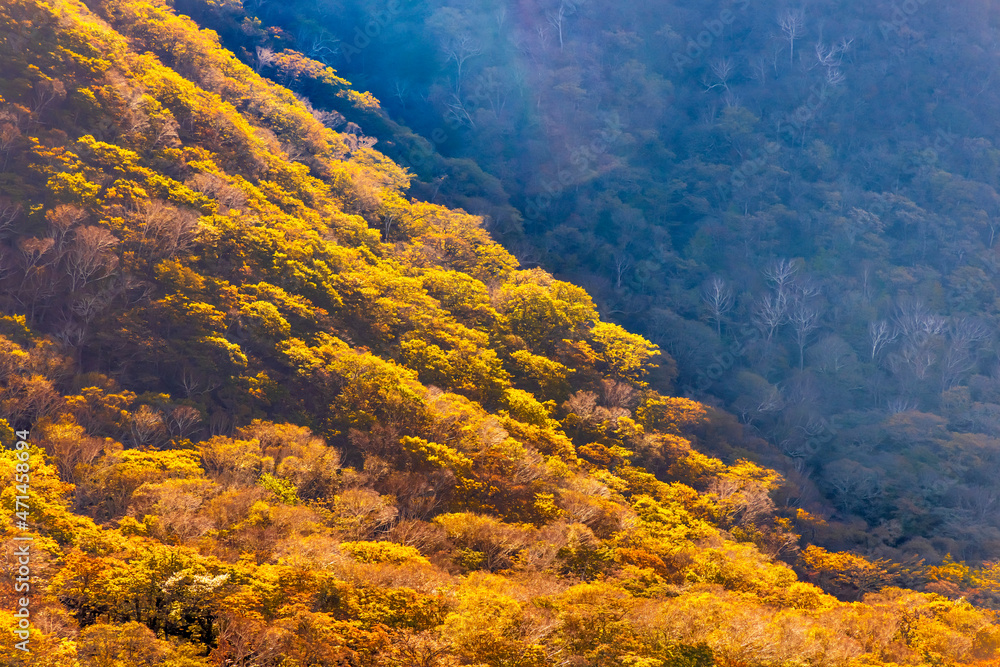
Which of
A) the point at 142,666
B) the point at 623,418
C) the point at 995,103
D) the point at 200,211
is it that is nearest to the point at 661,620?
the point at 142,666

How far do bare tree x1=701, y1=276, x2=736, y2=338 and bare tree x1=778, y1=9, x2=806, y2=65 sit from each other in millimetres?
39379

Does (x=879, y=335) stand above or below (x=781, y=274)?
below

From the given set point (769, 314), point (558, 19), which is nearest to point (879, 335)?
point (769, 314)

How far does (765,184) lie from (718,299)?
20.0 metres

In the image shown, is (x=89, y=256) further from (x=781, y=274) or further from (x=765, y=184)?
(x=765, y=184)

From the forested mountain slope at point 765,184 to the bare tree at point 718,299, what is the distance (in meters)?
0.23

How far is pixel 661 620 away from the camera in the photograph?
2348 cm

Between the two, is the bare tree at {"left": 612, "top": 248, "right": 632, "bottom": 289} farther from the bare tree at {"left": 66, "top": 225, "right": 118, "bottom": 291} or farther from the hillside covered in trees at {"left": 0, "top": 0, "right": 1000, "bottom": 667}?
the bare tree at {"left": 66, "top": 225, "right": 118, "bottom": 291}

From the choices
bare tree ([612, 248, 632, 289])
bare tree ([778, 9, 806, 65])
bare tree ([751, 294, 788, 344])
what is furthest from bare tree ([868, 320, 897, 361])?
bare tree ([778, 9, 806, 65])

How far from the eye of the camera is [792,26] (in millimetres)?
94125

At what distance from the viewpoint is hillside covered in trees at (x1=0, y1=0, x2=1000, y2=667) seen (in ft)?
72.0

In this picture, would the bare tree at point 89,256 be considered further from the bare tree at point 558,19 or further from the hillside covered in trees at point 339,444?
the bare tree at point 558,19

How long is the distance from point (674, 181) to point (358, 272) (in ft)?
150

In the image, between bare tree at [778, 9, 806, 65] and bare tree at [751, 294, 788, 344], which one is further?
bare tree at [778, 9, 806, 65]
